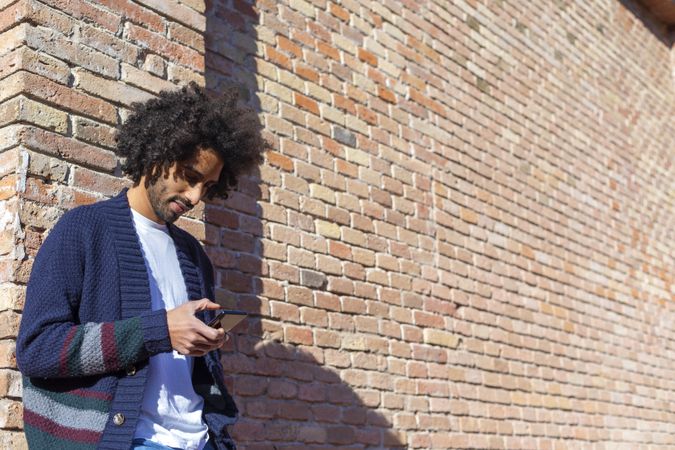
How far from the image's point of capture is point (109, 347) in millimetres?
2025

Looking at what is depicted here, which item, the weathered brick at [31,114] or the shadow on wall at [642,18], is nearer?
the weathered brick at [31,114]

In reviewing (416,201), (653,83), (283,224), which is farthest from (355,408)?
(653,83)

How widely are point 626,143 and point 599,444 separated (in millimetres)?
2562

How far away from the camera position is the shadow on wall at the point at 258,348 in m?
3.55

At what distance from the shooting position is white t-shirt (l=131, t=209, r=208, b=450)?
2172 mm

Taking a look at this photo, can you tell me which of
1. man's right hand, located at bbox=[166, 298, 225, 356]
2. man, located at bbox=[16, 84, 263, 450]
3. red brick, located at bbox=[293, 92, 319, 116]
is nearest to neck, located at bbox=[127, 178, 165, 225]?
man, located at bbox=[16, 84, 263, 450]

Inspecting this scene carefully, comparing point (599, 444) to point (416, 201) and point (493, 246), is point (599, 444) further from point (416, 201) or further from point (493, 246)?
point (416, 201)

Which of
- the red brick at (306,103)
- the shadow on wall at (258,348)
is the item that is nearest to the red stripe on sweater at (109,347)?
the shadow on wall at (258,348)

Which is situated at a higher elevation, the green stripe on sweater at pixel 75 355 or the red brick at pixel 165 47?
the red brick at pixel 165 47

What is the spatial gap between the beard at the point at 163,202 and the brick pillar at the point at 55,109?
1.33ft

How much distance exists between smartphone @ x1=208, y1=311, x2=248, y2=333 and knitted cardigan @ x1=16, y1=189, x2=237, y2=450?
0.14 metres

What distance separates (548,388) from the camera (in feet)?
17.8

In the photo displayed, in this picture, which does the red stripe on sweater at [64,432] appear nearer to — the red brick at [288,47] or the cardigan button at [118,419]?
the cardigan button at [118,419]

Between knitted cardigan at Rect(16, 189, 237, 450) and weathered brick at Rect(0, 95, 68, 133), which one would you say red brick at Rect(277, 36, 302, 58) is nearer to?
weathered brick at Rect(0, 95, 68, 133)
